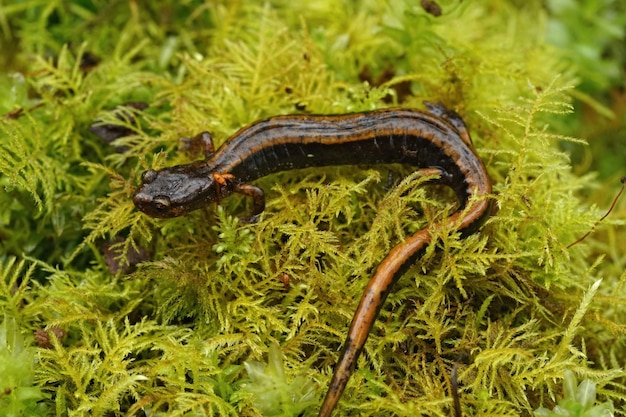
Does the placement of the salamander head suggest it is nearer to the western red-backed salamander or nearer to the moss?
the western red-backed salamander

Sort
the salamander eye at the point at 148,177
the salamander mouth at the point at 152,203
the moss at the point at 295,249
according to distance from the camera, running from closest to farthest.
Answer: the moss at the point at 295,249 → the salamander mouth at the point at 152,203 → the salamander eye at the point at 148,177

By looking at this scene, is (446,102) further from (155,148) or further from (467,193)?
(155,148)

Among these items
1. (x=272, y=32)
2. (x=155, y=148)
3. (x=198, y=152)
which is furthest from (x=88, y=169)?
(x=272, y=32)

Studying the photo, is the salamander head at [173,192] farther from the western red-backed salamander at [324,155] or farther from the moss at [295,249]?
the moss at [295,249]

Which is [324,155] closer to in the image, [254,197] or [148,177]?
[254,197]

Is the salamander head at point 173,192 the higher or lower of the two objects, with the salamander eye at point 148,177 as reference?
lower

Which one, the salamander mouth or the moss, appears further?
the salamander mouth

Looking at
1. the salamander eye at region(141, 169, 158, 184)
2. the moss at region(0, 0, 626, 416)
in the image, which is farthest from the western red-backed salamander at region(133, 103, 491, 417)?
the moss at region(0, 0, 626, 416)

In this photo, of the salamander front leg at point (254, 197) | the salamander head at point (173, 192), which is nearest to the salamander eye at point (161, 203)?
the salamander head at point (173, 192)
